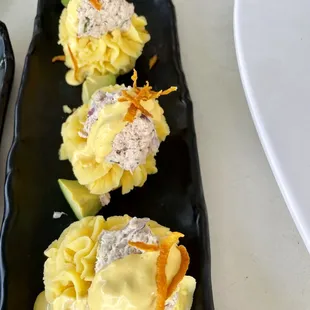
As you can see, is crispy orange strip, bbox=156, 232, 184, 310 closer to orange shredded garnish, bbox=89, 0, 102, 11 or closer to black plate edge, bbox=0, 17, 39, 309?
black plate edge, bbox=0, 17, 39, 309

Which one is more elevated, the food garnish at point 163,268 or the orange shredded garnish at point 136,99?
the orange shredded garnish at point 136,99

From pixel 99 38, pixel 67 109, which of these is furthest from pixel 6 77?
pixel 99 38

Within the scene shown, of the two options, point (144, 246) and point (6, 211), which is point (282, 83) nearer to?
point (144, 246)

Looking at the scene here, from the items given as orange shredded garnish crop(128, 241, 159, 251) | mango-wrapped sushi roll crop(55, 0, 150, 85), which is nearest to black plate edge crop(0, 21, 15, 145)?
mango-wrapped sushi roll crop(55, 0, 150, 85)

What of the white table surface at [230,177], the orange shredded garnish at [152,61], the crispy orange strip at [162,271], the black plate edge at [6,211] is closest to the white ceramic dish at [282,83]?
the white table surface at [230,177]

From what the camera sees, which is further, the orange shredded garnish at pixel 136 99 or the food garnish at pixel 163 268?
the orange shredded garnish at pixel 136 99

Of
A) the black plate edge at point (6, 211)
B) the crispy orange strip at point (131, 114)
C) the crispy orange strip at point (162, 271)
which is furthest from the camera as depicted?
the crispy orange strip at point (131, 114)

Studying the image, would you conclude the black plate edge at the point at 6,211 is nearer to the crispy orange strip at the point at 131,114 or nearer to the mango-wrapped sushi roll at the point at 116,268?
the mango-wrapped sushi roll at the point at 116,268
